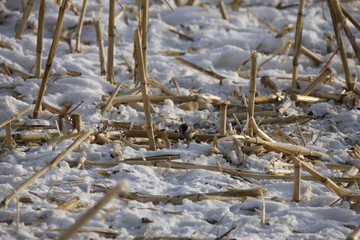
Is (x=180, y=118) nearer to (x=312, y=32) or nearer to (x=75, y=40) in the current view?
(x=75, y=40)

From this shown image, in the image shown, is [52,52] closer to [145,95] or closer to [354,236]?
[145,95]

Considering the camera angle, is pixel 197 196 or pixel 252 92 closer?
pixel 197 196

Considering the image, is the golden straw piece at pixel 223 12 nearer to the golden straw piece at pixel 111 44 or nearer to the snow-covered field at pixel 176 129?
the snow-covered field at pixel 176 129

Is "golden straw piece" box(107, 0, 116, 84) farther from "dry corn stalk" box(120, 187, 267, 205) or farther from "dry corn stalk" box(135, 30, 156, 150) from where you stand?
"dry corn stalk" box(120, 187, 267, 205)

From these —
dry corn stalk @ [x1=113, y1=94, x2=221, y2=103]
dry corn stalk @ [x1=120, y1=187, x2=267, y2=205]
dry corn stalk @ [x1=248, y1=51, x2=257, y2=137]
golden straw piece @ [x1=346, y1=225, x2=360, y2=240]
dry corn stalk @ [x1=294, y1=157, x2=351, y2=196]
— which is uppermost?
dry corn stalk @ [x1=248, y1=51, x2=257, y2=137]

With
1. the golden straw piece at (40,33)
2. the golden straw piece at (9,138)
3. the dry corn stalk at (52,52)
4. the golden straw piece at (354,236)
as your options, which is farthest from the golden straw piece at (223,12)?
the golden straw piece at (354,236)

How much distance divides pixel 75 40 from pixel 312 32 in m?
1.92

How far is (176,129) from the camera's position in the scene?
337cm

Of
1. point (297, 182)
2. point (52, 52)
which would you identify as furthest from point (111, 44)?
point (297, 182)

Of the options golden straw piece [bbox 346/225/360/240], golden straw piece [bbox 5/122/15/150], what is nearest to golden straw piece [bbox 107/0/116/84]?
golden straw piece [bbox 5/122/15/150]

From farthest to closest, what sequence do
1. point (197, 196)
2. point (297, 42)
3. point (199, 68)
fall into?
1. point (199, 68)
2. point (297, 42)
3. point (197, 196)

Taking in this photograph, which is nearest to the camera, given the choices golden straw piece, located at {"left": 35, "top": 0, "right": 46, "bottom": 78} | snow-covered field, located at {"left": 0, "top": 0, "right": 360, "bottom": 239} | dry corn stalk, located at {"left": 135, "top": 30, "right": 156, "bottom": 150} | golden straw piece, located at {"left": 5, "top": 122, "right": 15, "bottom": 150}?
snow-covered field, located at {"left": 0, "top": 0, "right": 360, "bottom": 239}

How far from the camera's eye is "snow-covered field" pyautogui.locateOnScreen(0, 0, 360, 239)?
217cm

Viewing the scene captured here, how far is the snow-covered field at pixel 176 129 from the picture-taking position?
7.11ft
